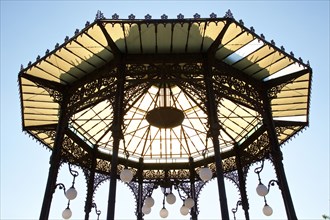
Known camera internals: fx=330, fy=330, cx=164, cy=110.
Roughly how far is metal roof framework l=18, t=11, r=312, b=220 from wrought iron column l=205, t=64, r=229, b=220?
4cm

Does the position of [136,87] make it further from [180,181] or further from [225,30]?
[180,181]

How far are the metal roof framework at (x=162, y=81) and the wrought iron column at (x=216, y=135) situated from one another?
4 centimetres

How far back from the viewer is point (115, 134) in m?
10.0

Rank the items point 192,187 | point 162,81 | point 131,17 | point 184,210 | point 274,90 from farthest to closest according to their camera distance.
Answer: point 192,187
point 184,210
point 274,90
point 162,81
point 131,17

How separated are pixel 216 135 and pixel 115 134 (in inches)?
121

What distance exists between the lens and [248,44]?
38.5ft

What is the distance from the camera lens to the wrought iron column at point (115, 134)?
8992mm

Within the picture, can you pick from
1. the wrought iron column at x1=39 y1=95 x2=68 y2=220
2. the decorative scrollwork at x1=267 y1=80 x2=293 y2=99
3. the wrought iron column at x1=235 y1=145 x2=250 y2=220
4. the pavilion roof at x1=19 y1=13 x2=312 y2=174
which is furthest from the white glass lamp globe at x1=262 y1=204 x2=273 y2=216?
the wrought iron column at x1=39 y1=95 x2=68 y2=220

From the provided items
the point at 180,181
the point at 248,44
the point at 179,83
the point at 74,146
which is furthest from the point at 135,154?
the point at 248,44

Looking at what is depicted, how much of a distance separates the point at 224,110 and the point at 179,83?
21.1 ft

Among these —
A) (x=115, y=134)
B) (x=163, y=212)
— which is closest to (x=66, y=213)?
(x=163, y=212)

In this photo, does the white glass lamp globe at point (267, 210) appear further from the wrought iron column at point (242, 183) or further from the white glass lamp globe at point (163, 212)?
the white glass lamp globe at point (163, 212)

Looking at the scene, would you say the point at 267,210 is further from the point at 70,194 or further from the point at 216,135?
the point at 70,194

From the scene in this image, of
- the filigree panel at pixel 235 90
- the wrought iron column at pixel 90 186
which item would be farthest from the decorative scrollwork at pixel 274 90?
the wrought iron column at pixel 90 186
